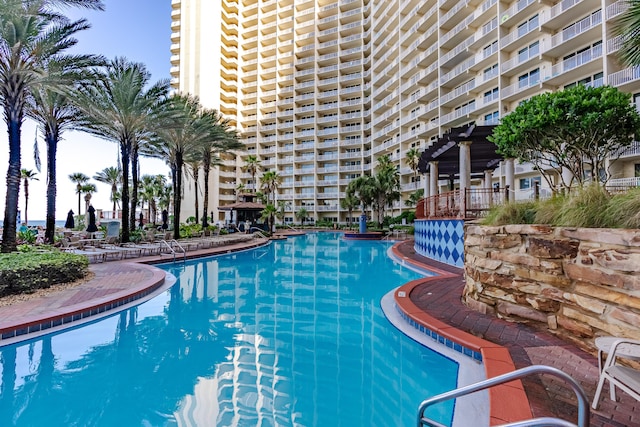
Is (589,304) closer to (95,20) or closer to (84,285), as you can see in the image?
(84,285)

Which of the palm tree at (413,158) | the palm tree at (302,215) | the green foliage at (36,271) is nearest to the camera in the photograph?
the green foliage at (36,271)

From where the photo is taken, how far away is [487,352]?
4.06m

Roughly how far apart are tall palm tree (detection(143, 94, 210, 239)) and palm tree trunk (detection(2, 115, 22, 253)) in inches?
289

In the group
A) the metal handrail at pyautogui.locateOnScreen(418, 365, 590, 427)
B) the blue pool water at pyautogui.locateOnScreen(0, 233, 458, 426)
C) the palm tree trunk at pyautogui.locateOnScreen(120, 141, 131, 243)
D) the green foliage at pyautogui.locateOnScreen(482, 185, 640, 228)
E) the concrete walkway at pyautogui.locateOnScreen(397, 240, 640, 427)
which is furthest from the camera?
the palm tree trunk at pyautogui.locateOnScreen(120, 141, 131, 243)

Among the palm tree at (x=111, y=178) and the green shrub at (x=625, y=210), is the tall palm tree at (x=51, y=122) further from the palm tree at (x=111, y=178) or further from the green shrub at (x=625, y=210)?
the palm tree at (x=111, y=178)

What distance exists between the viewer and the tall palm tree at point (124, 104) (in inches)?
627

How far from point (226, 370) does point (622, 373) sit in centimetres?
427

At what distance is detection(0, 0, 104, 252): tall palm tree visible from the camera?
32.8ft

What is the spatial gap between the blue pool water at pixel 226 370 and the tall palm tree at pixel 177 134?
13.6 m

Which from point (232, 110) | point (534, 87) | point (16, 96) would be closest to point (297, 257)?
point (16, 96)

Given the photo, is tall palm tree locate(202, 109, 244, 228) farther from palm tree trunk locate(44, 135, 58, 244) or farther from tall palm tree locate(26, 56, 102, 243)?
palm tree trunk locate(44, 135, 58, 244)

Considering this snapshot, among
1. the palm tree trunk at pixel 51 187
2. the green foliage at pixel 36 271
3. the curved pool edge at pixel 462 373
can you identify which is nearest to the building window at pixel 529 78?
the curved pool edge at pixel 462 373

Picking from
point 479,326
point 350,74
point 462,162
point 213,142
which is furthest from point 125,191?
point 350,74

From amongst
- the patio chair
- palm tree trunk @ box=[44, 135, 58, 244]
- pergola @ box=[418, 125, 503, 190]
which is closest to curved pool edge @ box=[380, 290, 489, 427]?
the patio chair
